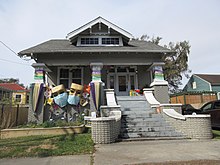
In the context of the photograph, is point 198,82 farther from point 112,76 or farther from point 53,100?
point 53,100

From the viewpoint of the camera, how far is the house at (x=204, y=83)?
25.1 m

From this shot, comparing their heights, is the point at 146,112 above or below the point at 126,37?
below

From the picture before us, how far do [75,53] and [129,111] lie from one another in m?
5.37

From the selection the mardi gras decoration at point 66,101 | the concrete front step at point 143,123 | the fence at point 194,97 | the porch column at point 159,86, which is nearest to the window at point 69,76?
the mardi gras decoration at point 66,101

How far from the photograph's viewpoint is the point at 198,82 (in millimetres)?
27250

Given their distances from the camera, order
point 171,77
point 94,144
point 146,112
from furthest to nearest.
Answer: point 171,77 → point 146,112 → point 94,144

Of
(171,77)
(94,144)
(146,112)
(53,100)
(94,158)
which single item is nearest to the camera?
(94,158)

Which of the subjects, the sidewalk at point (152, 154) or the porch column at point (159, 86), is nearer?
the sidewalk at point (152, 154)

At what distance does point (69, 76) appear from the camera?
41.3 feet

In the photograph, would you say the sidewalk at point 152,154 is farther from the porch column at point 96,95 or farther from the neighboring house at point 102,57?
the neighboring house at point 102,57

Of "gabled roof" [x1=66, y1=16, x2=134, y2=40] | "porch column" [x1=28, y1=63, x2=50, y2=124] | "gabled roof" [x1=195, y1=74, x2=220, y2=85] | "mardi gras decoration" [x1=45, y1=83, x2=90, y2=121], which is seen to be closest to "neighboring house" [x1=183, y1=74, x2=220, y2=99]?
"gabled roof" [x1=195, y1=74, x2=220, y2=85]

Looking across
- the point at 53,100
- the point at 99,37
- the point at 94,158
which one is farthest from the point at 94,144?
the point at 99,37

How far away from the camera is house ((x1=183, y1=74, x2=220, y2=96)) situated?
82.2 ft

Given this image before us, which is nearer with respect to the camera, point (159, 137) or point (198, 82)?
point (159, 137)
